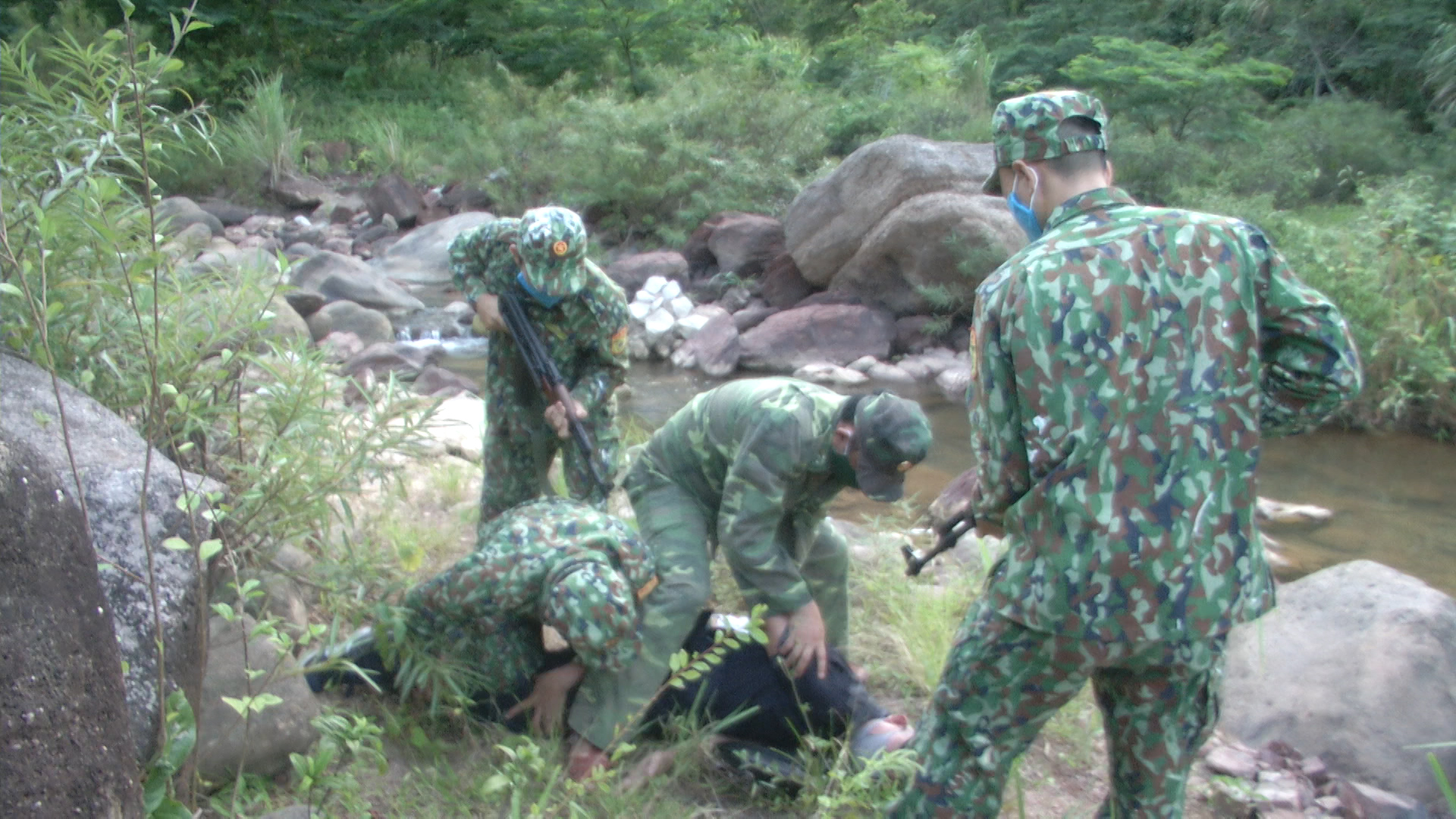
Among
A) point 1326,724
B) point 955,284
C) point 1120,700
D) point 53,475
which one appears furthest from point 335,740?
point 955,284

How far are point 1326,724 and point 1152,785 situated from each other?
1.52 m

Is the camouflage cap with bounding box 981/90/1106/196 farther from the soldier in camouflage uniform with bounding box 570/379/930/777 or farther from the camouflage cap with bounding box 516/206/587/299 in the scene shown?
the camouflage cap with bounding box 516/206/587/299

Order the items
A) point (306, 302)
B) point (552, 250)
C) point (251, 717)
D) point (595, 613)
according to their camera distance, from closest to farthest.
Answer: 1. point (251, 717)
2. point (595, 613)
3. point (552, 250)
4. point (306, 302)

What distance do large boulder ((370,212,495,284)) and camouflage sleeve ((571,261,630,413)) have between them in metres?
9.95

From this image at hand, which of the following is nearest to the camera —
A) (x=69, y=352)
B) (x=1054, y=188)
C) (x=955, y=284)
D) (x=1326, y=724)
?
(x=1054, y=188)

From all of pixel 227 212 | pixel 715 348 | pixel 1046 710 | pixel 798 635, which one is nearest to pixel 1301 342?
pixel 1046 710

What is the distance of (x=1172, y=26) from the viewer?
1784 cm

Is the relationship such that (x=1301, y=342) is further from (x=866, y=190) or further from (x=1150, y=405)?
(x=866, y=190)

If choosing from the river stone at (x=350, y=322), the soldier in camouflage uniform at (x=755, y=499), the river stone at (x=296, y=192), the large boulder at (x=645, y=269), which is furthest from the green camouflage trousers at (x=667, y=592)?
the river stone at (x=296, y=192)

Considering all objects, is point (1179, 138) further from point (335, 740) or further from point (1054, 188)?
point (335, 740)

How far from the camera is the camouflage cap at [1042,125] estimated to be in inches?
90.0

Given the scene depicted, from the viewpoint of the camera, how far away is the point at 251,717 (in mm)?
2625

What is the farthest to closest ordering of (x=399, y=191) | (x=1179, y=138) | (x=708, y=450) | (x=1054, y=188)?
→ (x=399, y=191) < (x=1179, y=138) < (x=708, y=450) < (x=1054, y=188)

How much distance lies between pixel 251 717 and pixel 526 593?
28.1 inches
